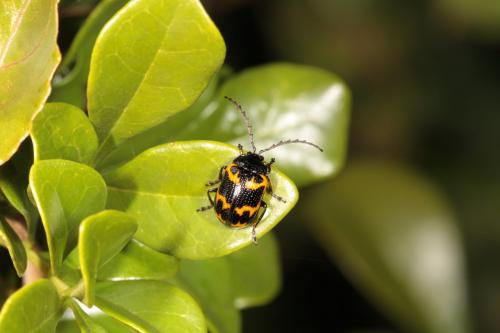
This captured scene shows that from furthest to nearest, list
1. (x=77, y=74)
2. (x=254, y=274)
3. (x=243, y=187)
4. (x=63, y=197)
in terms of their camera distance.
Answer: (x=254, y=274), (x=243, y=187), (x=77, y=74), (x=63, y=197)

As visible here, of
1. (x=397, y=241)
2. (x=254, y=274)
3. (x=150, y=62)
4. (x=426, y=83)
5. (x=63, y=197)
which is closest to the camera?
(x=63, y=197)

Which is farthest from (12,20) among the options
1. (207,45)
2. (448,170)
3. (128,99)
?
(448,170)

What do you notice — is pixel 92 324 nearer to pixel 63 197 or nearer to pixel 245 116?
pixel 63 197

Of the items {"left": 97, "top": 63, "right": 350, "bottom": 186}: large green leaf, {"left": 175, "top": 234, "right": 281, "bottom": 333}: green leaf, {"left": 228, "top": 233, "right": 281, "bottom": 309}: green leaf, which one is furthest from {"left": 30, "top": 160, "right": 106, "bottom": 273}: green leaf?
{"left": 228, "top": 233, "right": 281, "bottom": 309}: green leaf

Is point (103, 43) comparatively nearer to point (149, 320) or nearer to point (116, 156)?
point (116, 156)

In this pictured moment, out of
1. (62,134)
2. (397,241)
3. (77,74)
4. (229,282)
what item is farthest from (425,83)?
(62,134)

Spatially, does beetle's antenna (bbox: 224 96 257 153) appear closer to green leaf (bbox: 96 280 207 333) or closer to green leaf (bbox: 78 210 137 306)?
green leaf (bbox: 96 280 207 333)
